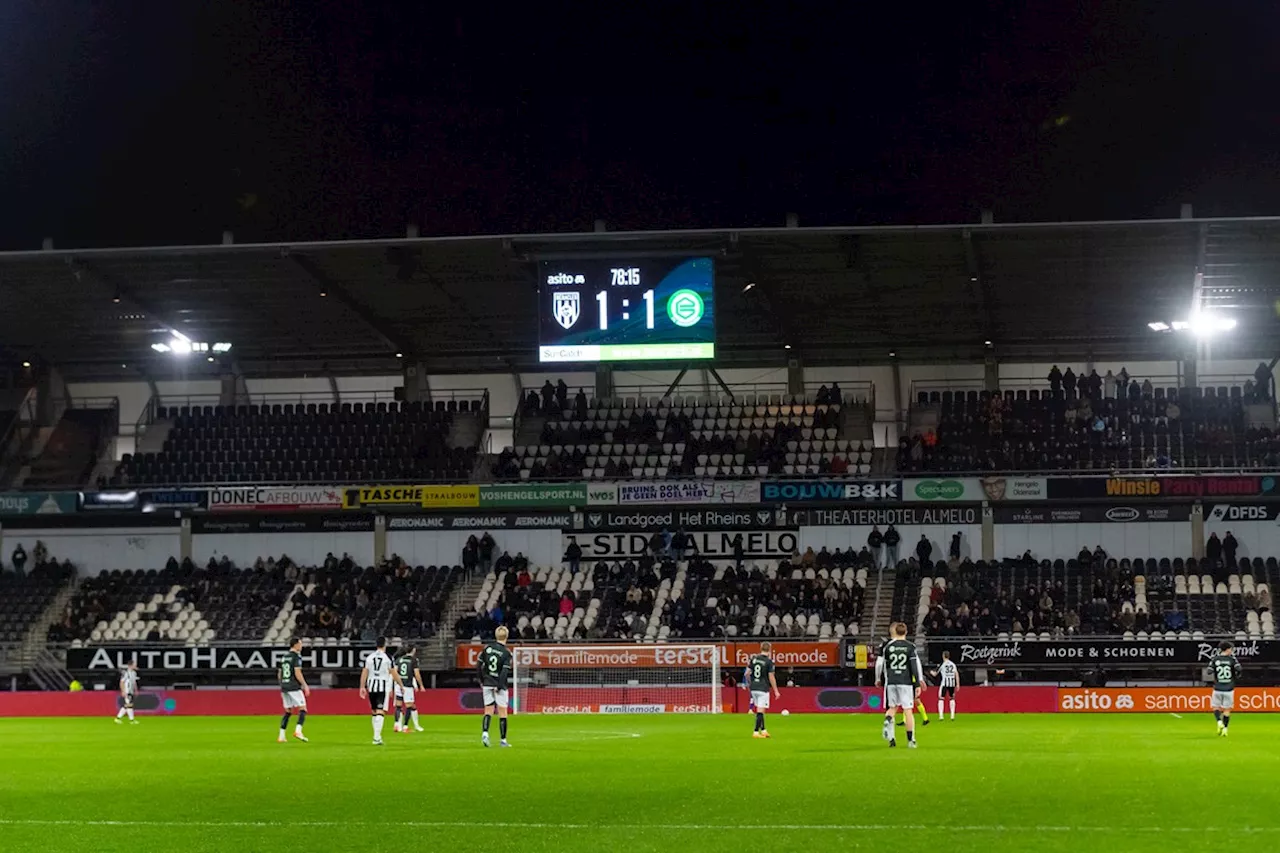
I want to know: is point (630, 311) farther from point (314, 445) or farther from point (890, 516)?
point (314, 445)

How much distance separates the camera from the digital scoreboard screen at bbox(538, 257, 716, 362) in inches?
1593

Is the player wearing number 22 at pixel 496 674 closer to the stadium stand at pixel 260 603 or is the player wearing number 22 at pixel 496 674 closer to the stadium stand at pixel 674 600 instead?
the stadium stand at pixel 674 600

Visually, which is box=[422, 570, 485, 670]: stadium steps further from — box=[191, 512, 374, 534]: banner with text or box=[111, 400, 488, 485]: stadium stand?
box=[191, 512, 374, 534]: banner with text

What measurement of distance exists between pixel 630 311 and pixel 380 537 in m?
21.3

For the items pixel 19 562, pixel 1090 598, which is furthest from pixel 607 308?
pixel 19 562

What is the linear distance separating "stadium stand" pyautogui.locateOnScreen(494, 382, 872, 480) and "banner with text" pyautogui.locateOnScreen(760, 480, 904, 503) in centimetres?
117

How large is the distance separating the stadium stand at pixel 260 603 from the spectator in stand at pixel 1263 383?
29.5 meters

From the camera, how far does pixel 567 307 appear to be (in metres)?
41.1

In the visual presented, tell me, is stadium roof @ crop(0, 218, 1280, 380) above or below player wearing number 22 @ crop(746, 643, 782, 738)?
above

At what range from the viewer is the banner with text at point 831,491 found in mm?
52719

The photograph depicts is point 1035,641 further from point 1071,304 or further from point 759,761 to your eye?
point 759,761

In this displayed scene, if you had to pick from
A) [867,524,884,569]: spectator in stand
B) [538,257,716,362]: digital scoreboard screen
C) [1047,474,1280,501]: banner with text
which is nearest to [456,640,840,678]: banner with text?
[867,524,884,569]: spectator in stand

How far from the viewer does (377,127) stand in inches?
1686

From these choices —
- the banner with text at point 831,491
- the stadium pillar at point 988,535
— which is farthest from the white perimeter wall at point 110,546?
the stadium pillar at point 988,535
